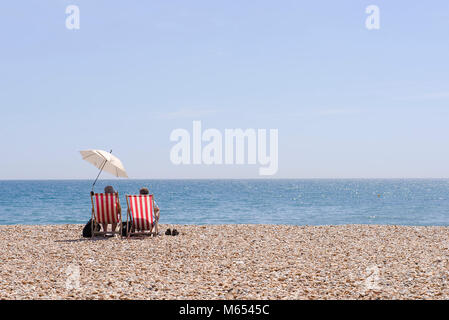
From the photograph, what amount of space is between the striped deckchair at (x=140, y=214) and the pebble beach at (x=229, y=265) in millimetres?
299

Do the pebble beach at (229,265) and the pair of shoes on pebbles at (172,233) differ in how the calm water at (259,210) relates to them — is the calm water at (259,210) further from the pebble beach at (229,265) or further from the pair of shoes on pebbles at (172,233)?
the pebble beach at (229,265)

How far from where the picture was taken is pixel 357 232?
1222cm

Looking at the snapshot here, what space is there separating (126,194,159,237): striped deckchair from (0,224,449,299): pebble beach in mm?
299

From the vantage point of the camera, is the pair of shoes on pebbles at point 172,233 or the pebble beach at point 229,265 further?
the pair of shoes on pebbles at point 172,233

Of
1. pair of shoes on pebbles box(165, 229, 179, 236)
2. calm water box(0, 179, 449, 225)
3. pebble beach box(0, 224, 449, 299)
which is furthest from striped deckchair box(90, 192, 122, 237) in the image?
calm water box(0, 179, 449, 225)

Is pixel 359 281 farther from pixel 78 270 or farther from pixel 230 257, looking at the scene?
pixel 78 270

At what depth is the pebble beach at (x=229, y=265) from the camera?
5.63 m

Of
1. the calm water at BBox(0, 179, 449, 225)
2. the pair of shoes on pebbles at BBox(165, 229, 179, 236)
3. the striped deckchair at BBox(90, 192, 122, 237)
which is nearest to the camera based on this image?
the striped deckchair at BBox(90, 192, 122, 237)

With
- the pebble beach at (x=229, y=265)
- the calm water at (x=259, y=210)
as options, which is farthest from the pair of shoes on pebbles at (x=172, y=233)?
the calm water at (x=259, y=210)

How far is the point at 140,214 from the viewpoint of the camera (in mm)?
10922

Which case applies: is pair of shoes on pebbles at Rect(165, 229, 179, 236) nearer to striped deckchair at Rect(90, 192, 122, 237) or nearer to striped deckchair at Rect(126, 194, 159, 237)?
striped deckchair at Rect(126, 194, 159, 237)

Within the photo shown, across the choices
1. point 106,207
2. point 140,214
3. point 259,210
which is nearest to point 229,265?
point 140,214

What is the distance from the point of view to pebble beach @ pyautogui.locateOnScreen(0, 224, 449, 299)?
563cm
